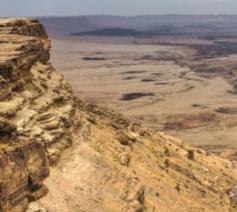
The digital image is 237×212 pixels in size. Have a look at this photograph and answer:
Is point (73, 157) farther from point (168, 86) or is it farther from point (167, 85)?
point (167, 85)

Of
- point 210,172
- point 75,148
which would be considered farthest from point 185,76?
point 75,148

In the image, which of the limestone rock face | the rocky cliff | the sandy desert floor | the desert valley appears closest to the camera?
the limestone rock face

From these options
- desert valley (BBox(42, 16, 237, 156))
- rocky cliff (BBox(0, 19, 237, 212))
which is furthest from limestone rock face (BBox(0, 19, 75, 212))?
desert valley (BBox(42, 16, 237, 156))

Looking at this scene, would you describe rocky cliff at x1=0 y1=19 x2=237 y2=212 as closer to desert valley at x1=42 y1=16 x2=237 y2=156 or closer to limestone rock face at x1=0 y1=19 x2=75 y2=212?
limestone rock face at x1=0 y1=19 x2=75 y2=212

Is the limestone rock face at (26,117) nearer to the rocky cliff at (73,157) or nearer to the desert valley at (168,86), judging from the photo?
the rocky cliff at (73,157)

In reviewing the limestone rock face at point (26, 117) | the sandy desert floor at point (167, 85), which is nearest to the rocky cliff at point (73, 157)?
the limestone rock face at point (26, 117)

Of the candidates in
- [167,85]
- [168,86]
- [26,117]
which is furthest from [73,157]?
[167,85]
